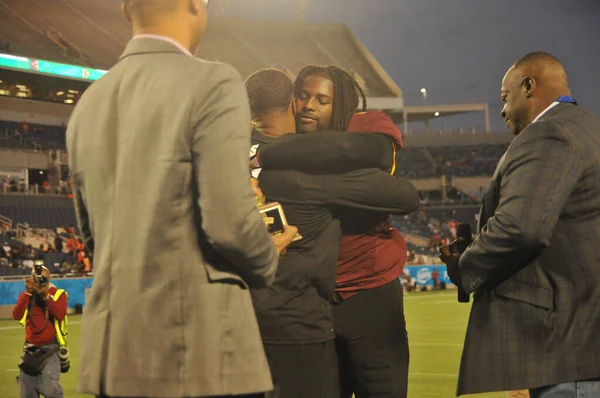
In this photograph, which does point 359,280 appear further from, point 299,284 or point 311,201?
point 311,201

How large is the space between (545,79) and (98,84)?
188cm

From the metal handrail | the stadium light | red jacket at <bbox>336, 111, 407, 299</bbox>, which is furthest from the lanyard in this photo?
the stadium light

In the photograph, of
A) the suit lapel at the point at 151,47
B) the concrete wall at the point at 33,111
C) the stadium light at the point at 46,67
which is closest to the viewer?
the suit lapel at the point at 151,47

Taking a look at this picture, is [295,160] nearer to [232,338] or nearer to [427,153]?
[232,338]

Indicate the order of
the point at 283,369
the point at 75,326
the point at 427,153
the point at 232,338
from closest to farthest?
the point at 232,338, the point at 283,369, the point at 75,326, the point at 427,153

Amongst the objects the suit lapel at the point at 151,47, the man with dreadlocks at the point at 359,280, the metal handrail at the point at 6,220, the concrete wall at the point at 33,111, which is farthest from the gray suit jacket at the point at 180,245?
the concrete wall at the point at 33,111

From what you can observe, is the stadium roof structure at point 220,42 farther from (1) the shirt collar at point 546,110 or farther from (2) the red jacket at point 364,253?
(1) the shirt collar at point 546,110

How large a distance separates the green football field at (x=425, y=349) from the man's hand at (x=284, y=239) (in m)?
7.16

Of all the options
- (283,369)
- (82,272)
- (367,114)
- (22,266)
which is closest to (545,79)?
(367,114)

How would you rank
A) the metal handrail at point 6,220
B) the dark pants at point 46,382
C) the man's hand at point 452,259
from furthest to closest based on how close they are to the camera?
the metal handrail at point 6,220 → the dark pants at point 46,382 → the man's hand at point 452,259

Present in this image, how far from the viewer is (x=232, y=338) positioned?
2.30 metres

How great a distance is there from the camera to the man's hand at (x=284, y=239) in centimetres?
271

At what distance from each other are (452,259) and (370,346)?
0.57m

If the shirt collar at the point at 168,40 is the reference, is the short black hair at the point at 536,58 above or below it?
above
